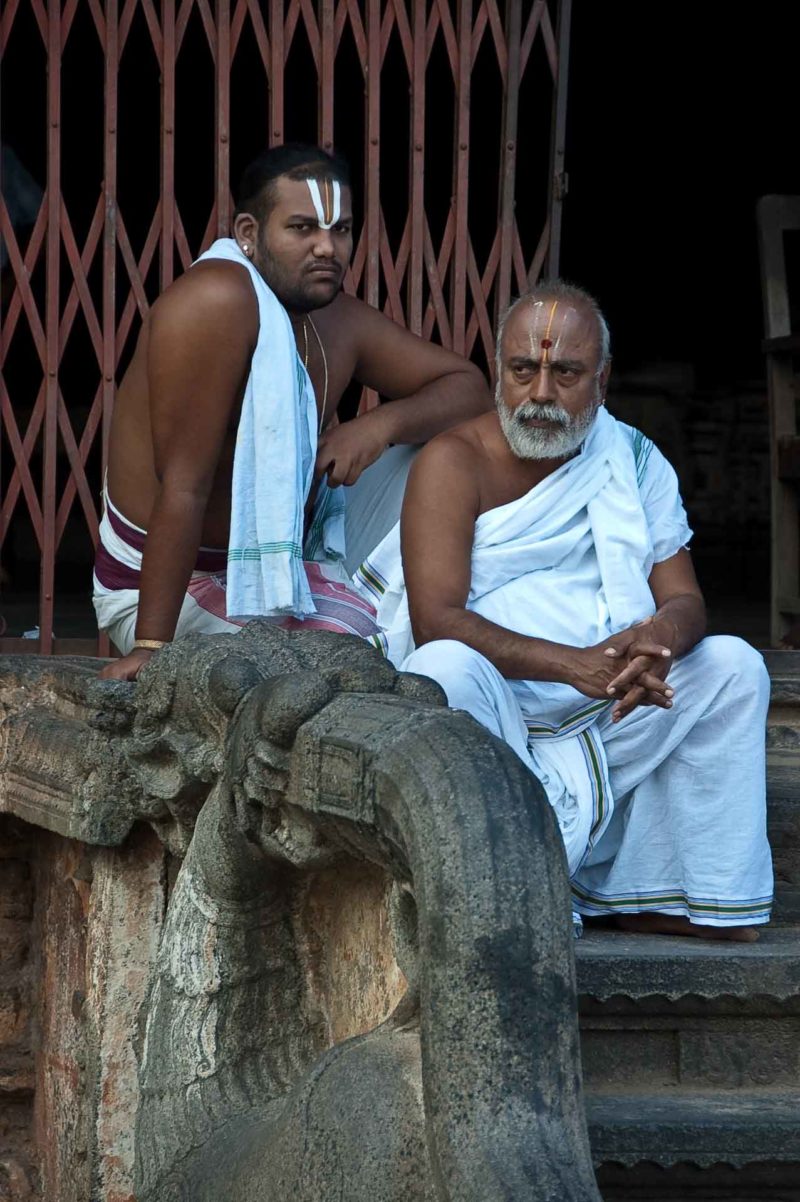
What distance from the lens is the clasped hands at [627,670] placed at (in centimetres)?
285

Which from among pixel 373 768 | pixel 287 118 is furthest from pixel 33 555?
pixel 373 768

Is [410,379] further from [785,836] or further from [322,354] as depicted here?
[785,836]

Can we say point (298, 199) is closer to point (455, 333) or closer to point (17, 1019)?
point (455, 333)

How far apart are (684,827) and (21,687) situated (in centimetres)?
134

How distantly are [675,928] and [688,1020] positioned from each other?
28cm

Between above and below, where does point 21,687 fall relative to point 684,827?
above

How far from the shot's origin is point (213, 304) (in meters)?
3.29

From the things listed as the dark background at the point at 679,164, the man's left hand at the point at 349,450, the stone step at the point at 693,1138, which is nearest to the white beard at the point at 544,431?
the man's left hand at the point at 349,450

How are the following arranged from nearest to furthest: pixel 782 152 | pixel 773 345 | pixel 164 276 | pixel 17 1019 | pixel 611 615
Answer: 1. pixel 611 615
2. pixel 17 1019
3. pixel 164 276
4. pixel 773 345
5. pixel 782 152

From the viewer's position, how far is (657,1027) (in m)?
2.68

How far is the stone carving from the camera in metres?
1.76

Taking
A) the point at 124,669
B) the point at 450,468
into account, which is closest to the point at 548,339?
the point at 450,468

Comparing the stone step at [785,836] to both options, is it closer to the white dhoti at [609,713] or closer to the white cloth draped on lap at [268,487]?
the white dhoti at [609,713]

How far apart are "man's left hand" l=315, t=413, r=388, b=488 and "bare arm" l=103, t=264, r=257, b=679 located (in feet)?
0.83
